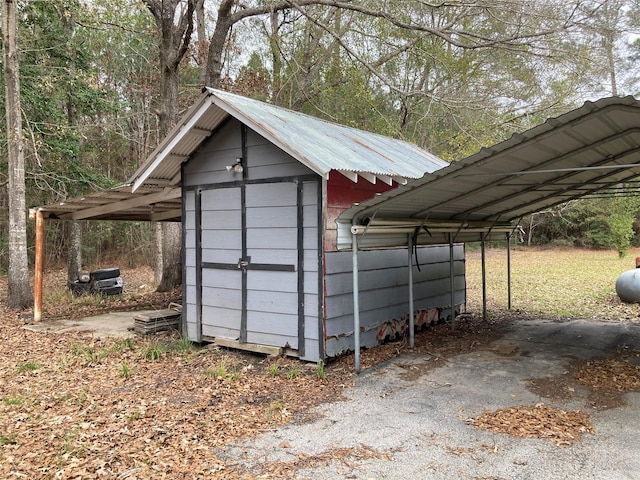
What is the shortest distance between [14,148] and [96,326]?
13.2 feet

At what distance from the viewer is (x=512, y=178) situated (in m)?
5.39

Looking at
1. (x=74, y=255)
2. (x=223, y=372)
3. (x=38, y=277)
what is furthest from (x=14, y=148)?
(x=223, y=372)

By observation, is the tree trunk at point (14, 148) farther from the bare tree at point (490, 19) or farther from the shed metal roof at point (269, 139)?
the bare tree at point (490, 19)

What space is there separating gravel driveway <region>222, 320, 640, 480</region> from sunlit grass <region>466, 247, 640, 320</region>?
4022 millimetres

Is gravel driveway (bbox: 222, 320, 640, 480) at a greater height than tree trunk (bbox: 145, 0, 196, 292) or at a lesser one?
lesser

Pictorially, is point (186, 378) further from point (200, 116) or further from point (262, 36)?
point (262, 36)

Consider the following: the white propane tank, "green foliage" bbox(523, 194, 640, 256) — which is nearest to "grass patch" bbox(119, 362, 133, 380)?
the white propane tank

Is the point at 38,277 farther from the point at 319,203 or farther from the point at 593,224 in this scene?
the point at 593,224

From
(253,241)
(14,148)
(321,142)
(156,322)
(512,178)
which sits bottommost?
(156,322)

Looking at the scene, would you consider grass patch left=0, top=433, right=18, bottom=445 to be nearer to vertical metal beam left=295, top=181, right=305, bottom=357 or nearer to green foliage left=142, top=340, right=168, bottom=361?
green foliage left=142, top=340, right=168, bottom=361

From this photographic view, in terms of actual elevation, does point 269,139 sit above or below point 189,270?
above

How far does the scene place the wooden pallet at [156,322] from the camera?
7293 millimetres

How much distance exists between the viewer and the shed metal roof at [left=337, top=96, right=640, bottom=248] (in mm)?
4020

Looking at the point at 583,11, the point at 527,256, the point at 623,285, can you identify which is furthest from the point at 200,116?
the point at 527,256
